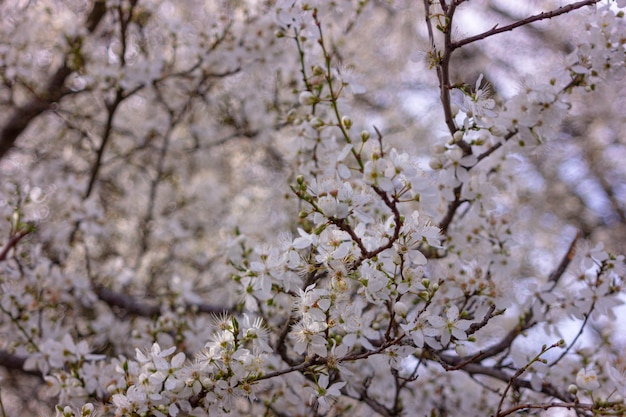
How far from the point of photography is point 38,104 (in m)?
3.80

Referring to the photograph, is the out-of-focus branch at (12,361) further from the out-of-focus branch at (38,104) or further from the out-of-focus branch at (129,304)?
the out-of-focus branch at (38,104)

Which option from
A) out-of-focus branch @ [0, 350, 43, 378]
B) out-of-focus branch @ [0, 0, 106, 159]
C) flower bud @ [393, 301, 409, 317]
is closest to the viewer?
flower bud @ [393, 301, 409, 317]

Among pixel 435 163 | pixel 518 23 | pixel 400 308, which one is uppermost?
pixel 518 23

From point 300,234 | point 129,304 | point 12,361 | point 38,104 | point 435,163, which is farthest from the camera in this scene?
point 38,104

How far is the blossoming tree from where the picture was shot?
166 cm

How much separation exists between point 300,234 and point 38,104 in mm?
2905

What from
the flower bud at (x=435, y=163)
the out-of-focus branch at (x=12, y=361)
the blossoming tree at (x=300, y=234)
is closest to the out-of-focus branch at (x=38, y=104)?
the blossoming tree at (x=300, y=234)

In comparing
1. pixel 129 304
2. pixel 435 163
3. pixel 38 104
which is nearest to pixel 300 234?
pixel 435 163

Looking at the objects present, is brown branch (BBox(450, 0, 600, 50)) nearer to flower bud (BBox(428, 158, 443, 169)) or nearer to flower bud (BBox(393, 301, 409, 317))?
flower bud (BBox(428, 158, 443, 169))

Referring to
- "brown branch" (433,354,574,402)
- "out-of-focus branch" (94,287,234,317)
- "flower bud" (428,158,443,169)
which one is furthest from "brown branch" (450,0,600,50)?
"out-of-focus branch" (94,287,234,317)

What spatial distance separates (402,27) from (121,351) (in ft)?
16.9

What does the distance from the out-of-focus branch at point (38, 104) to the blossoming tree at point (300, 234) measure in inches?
0.7

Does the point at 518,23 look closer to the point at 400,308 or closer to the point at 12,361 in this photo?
the point at 400,308

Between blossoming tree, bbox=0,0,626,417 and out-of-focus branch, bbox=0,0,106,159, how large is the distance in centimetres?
2
